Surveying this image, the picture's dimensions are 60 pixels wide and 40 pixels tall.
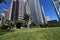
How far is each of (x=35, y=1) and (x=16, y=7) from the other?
27417mm

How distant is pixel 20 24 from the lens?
93.9 metres

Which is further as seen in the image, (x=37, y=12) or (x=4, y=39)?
(x=37, y=12)

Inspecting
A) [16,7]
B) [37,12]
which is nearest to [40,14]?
[37,12]

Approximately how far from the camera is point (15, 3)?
641 ft

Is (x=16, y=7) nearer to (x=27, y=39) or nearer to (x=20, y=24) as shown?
(x=20, y=24)

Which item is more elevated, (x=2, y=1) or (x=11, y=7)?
(x=11, y=7)

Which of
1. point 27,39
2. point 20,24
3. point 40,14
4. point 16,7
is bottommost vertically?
point 27,39

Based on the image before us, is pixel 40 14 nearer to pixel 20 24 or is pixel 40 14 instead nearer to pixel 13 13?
pixel 13 13

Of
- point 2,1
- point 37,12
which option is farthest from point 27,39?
point 37,12

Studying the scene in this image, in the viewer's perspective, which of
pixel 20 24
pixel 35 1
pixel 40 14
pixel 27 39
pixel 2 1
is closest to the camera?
pixel 27 39

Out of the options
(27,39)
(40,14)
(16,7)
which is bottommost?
(27,39)

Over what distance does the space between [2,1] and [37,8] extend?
507 feet

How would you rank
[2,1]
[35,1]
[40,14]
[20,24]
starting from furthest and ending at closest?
[35,1] → [40,14] → [20,24] → [2,1]

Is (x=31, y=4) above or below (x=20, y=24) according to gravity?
above
